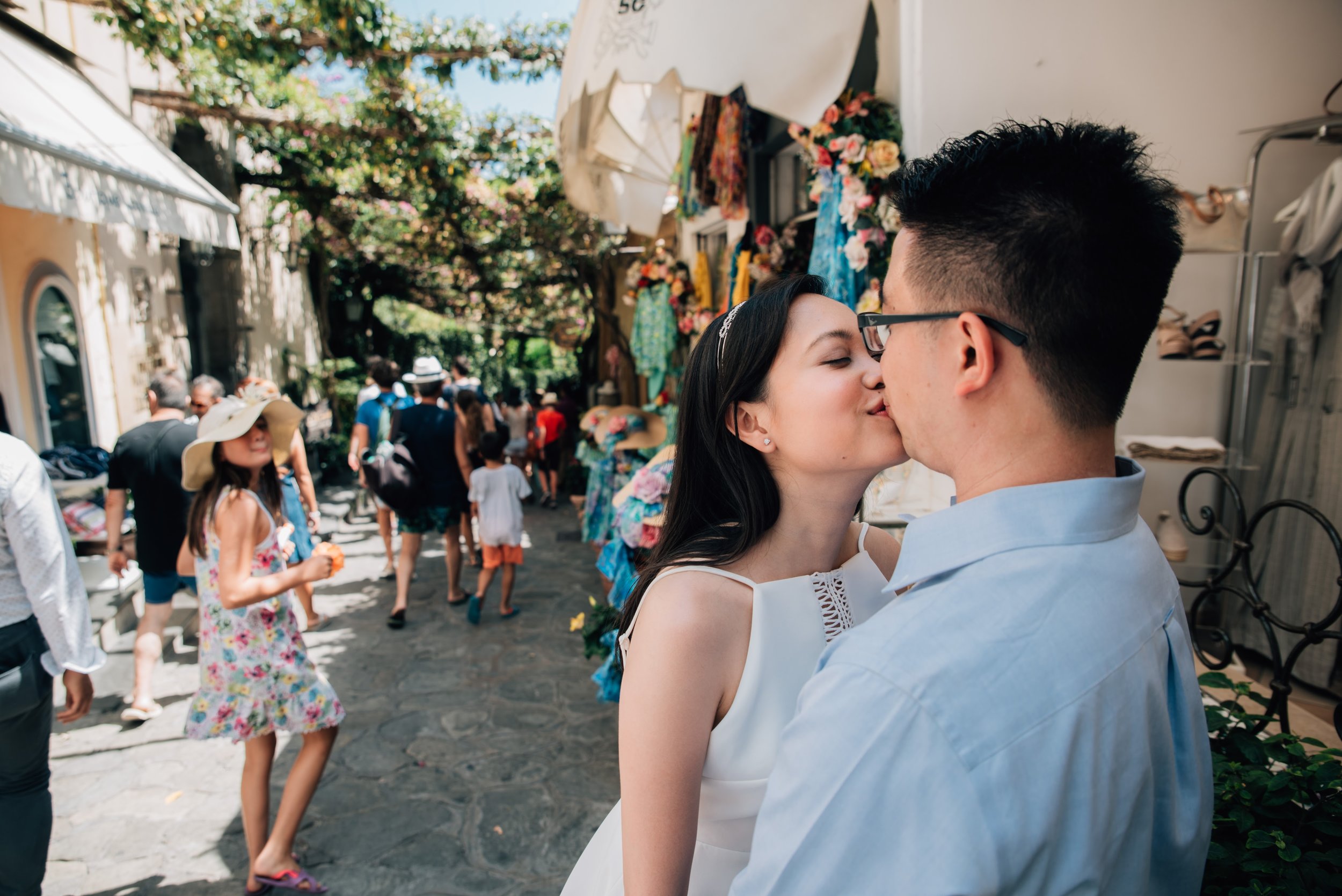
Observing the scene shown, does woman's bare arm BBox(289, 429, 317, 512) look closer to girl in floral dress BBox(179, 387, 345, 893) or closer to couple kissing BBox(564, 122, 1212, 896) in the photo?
girl in floral dress BBox(179, 387, 345, 893)

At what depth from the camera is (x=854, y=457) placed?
128cm

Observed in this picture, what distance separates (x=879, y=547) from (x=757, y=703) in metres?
0.62

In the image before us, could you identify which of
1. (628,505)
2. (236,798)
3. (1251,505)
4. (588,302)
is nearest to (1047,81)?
(1251,505)

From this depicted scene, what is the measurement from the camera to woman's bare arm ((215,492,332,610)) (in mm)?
2680

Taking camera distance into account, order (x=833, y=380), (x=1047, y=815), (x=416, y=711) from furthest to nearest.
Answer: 1. (x=416, y=711)
2. (x=833, y=380)
3. (x=1047, y=815)

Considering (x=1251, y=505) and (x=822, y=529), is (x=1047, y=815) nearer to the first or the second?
(x=822, y=529)

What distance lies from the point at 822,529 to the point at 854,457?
22cm

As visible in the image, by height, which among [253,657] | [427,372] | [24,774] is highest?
[427,372]

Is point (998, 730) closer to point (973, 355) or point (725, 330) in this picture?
point (973, 355)

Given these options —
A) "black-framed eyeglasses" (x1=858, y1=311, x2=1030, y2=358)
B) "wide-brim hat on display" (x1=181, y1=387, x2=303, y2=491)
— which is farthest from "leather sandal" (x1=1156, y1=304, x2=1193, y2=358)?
"wide-brim hat on display" (x1=181, y1=387, x2=303, y2=491)

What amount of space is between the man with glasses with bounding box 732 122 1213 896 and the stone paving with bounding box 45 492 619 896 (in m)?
2.70

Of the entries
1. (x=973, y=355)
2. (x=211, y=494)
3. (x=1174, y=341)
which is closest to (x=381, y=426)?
(x=211, y=494)

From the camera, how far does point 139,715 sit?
414 cm

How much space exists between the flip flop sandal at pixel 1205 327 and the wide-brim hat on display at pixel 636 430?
3648mm
